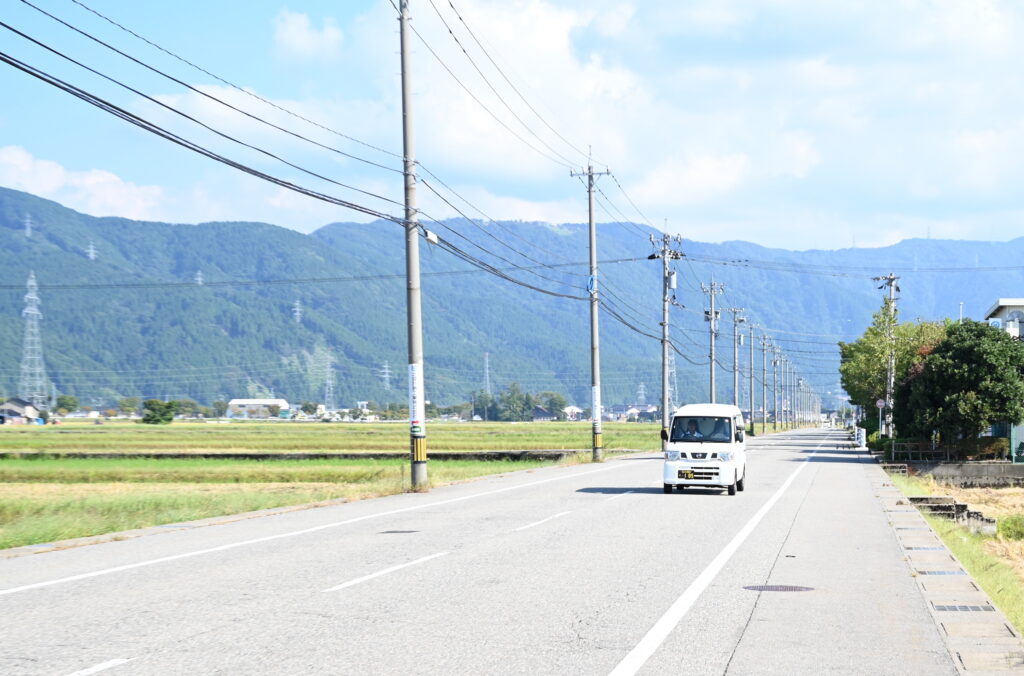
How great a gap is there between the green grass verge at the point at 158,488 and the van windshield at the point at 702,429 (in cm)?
716

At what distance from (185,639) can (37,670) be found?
4.67 feet

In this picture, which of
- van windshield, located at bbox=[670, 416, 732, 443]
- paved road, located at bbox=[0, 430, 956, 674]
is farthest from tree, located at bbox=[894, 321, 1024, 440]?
paved road, located at bbox=[0, 430, 956, 674]

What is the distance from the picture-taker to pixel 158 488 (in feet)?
128

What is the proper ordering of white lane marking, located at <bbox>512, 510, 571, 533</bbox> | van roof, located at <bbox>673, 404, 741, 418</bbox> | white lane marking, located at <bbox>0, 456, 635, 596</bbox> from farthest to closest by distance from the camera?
van roof, located at <bbox>673, 404, 741, 418</bbox> → white lane marking, located at <bbox>512, 510, 571, 533</bbox> → white lane marking, located at <bbox>0, 456, 635, 596</bbox>

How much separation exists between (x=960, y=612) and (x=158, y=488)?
32.1 meters

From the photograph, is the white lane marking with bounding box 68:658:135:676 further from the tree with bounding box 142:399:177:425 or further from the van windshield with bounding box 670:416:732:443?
the tree with bounding box 142:399:177:425

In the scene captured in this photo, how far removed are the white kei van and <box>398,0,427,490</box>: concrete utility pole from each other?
20.7 ft

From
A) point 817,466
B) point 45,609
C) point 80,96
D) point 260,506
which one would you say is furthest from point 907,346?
point 45,609

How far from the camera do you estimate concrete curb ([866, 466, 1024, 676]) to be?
8930mm

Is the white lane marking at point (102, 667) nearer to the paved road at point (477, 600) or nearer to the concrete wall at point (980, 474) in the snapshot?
the paved road at point (477, 600)

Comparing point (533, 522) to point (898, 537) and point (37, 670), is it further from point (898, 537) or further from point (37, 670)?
point (37, 670)

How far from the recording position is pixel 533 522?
69.1 feet

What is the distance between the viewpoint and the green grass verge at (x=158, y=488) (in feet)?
71.9

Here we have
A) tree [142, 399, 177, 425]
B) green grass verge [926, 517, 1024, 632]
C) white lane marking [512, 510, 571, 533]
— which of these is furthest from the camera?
tree [142, 399, 177, 425]
